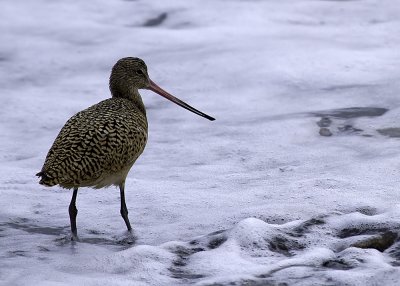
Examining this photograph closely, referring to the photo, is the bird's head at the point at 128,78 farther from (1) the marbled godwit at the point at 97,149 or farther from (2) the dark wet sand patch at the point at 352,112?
(2) the dark wet sand patch at the point at 352,112

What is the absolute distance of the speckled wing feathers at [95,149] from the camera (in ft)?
17.0

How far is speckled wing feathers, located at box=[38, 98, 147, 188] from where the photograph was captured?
17.0ft

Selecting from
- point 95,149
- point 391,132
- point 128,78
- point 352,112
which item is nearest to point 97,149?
point 95,149

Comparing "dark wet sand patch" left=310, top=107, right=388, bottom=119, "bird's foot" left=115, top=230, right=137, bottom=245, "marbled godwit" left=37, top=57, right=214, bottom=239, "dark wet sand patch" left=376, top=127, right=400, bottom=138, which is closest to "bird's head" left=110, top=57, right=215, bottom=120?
"marbled godwit" left=37, top=57, right=214, bottom=239

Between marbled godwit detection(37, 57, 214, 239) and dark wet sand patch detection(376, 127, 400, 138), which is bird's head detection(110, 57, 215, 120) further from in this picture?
dark wet sand patch detection(376, 127, 400, 138)

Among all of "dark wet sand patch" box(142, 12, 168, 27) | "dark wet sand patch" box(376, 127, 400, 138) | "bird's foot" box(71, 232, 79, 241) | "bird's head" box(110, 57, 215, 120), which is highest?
"bird's head" box(110, 57, 215, 120)

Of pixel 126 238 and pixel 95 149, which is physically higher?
pixel 95 149

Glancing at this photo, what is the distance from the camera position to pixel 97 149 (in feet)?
17.5

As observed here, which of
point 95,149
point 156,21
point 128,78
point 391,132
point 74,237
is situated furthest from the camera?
point 156,21

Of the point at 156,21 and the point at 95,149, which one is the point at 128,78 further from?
the point at 156,21

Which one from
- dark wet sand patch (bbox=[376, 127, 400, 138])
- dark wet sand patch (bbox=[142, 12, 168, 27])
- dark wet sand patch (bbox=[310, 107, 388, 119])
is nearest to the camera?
dark wet sand patch (bbox=[376, 127, 400, 138])

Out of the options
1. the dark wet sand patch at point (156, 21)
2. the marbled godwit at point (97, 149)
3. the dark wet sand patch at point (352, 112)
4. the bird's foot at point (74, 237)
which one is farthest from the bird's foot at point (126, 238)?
the dark wet sand patch at point (156, 21)

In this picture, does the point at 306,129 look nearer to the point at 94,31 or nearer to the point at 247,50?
the point at 247,50

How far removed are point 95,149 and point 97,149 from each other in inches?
0.5
